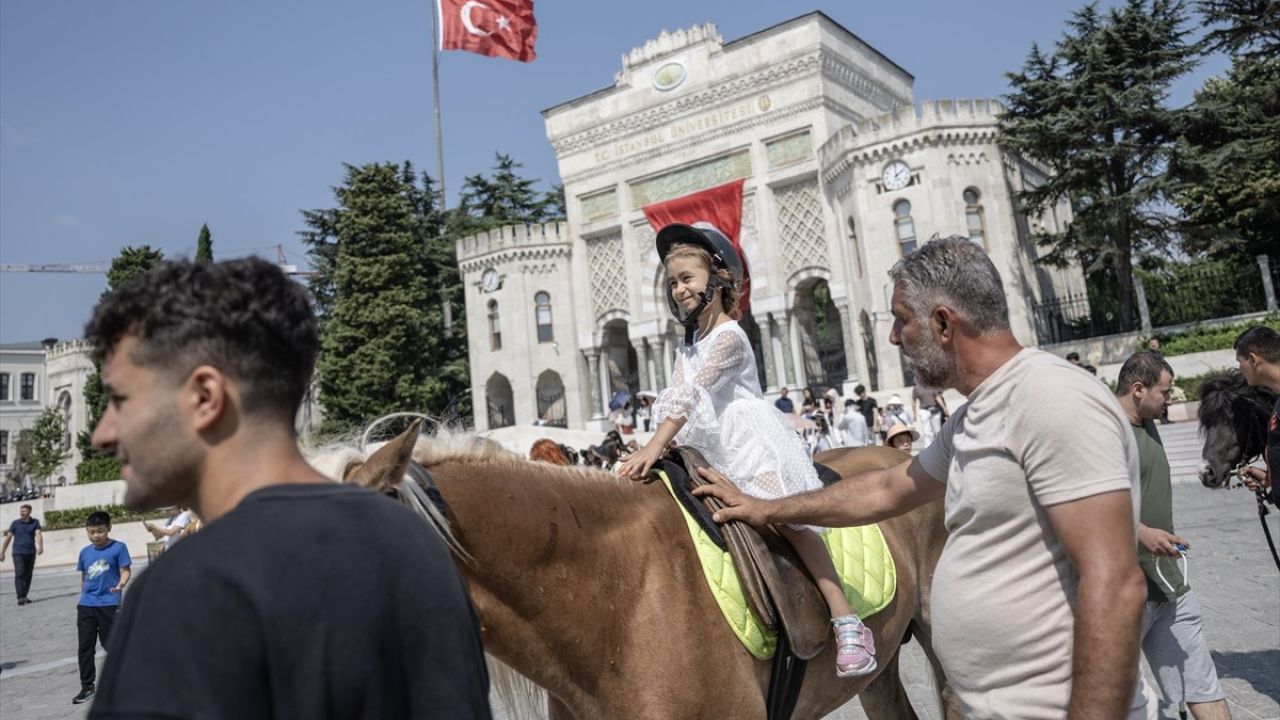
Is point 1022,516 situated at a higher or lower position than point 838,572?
higher

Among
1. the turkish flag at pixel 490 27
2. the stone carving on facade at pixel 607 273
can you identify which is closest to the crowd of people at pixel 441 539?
the turkish flag at pixel 490 27

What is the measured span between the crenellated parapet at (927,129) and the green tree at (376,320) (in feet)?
63.1

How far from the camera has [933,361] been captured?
2.15 meters

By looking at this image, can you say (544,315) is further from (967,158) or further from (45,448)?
(45,448)

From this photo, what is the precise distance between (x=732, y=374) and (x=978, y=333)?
49.8 inches

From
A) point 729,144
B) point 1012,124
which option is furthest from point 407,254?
point 1012,124

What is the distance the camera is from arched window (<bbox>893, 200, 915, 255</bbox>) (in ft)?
91.6

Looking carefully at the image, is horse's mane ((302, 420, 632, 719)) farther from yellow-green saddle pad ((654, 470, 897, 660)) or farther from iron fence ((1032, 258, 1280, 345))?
iron fence ((1032, 258, 1280, 345))

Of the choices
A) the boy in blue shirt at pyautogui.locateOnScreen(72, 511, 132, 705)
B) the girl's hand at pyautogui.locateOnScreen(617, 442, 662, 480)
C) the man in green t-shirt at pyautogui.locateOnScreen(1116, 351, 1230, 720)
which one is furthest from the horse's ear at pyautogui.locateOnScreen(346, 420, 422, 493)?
the boy in blue shirt at pyautogui.locateOnScreen(72, 511, 132, 705)

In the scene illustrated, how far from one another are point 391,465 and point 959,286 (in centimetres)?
139

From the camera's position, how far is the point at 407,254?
124ft

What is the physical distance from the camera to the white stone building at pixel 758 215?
2780cm

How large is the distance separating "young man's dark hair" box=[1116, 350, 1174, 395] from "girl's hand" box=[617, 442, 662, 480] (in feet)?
8.39

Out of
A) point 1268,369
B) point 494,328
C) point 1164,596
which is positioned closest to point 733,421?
point 1164,596
